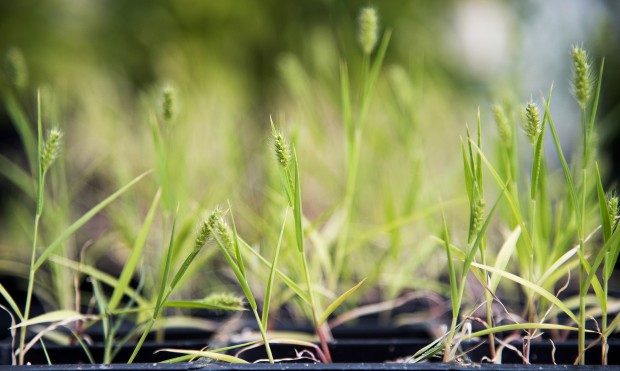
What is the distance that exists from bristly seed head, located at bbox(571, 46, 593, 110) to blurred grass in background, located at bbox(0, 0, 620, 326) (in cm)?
33

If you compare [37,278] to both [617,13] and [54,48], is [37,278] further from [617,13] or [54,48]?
[617,13]

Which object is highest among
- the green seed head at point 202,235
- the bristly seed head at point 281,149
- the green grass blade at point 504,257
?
the bristly seed head at point 281,149

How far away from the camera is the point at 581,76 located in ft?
1.83

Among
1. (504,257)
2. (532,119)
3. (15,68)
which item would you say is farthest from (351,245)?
(15,68)

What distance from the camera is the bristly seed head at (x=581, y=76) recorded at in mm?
550

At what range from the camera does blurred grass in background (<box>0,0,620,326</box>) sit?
1.04 metres

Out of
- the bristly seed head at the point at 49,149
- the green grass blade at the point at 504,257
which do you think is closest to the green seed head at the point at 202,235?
the bristly seed head at the point at 49,149

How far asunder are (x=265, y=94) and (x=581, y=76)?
1.85 m

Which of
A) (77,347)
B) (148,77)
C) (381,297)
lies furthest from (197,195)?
(148,77)

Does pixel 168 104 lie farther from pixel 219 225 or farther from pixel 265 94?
pixel 265 94

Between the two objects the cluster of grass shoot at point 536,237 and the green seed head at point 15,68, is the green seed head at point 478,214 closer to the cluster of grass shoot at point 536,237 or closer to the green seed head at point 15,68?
the cluster of grass shoot at point 536,237

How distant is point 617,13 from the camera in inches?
71.4

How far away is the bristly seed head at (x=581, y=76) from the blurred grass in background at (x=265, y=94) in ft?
1.08

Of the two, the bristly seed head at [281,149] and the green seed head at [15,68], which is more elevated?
the green seed head at [15,68]
